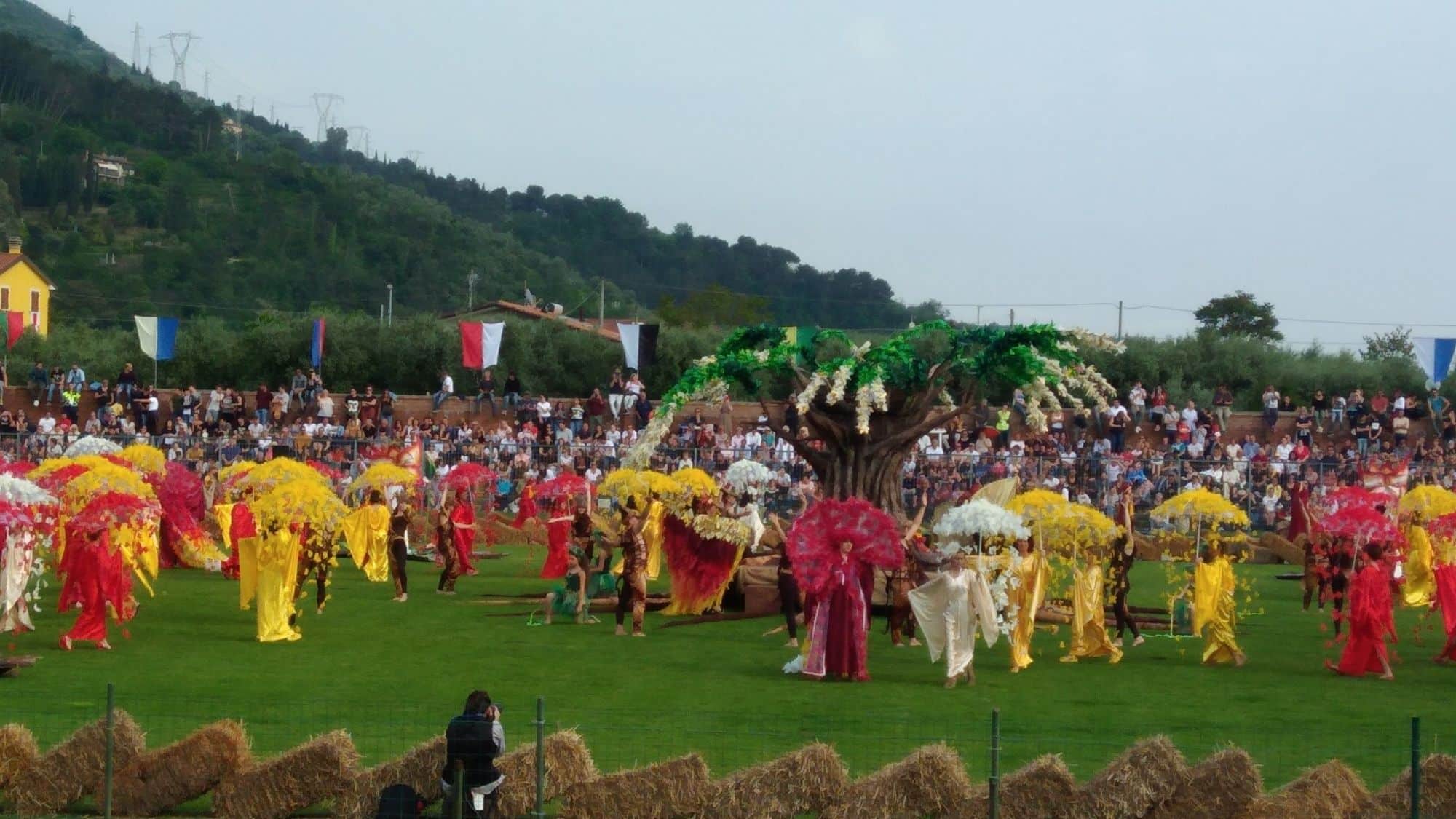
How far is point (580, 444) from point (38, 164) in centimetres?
7065

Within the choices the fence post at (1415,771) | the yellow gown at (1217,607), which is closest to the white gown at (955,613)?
the yellow gown at (1217,607)

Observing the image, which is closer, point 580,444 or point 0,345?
point 580,444

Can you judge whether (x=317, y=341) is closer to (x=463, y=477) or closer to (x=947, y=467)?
(x=947, y=467)

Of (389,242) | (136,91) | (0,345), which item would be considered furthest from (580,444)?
(136,91)

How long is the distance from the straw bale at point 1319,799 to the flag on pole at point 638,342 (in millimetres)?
32815

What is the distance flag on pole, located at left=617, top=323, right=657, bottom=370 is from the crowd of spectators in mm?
1100

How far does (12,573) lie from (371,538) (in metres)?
8.21

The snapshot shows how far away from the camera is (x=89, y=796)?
11281mm

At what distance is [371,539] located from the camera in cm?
2684

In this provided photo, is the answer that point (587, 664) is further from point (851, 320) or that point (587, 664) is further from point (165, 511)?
point (851, 320)

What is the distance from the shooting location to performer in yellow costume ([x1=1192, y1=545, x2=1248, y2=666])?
18109mm

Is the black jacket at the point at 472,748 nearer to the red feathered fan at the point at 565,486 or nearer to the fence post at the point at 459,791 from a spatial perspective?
the fence post at the point at 459,791

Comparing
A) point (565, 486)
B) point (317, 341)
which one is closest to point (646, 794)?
point (565, 486)

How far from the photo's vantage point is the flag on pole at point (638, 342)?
42.6 meters
